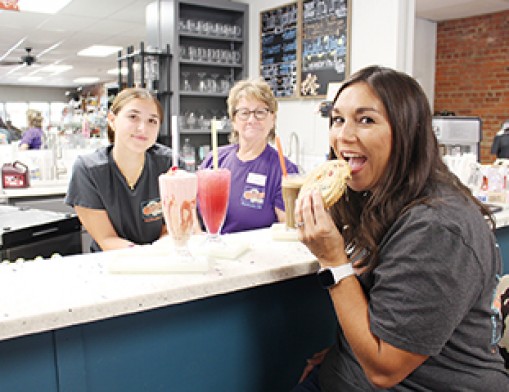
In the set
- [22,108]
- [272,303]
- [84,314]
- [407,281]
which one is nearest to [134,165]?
[272,303]

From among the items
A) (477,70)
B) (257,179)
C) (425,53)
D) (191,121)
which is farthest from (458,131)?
(425,53)

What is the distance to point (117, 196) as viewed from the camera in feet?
6.31

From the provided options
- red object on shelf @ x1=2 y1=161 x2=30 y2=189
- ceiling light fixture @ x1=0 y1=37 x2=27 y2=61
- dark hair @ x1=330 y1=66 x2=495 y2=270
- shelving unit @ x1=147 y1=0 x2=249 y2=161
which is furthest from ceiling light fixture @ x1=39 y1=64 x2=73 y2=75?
dark hair @ x1=330 y1=66 x2=495 y2=270

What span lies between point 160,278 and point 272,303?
38 centimetres

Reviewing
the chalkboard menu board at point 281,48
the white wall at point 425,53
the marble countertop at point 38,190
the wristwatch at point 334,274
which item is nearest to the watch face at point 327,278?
the wristwatch at point 334,274

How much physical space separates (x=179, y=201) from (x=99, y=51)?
1028 cm

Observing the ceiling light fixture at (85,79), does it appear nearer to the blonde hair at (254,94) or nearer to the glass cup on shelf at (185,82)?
the glass cup on shelf at (185,82)

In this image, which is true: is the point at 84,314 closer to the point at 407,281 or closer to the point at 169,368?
the point at 169,368

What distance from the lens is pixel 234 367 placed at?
1252 mm

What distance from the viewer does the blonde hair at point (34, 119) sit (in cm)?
583

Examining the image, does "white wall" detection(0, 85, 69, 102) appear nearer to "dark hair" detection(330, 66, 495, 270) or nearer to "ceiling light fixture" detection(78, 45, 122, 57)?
"ceiling light fixture" detection(78, 45, 122, 57)

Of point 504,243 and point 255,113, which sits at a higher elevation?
point 255,113

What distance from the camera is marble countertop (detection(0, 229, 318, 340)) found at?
0.90m

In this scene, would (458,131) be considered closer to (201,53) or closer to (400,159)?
(400,159)
